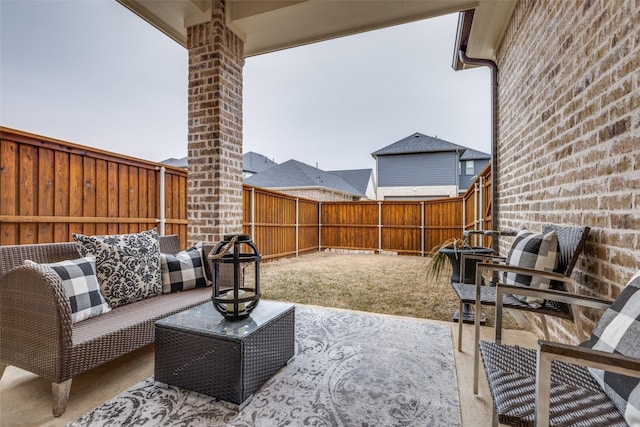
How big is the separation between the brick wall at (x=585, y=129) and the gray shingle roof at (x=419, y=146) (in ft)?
39.5

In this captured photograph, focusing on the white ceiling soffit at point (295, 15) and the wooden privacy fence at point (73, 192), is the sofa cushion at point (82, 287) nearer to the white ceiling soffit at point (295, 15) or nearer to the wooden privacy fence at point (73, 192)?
the wooden privacy fence at point (73, 192)

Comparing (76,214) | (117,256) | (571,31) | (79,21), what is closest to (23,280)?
(117,256)

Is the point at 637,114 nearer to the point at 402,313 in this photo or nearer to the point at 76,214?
the point at 402,313

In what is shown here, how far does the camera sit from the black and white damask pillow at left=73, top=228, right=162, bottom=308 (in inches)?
77.2

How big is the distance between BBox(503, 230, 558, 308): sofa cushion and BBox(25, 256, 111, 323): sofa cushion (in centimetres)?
265

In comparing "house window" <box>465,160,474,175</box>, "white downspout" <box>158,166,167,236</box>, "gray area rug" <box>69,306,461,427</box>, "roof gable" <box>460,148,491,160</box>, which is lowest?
"gray area rug" <box>69,306,461,427</box>

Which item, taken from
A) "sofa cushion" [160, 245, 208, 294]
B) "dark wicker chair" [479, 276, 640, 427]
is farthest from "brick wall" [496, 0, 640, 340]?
"sofa cushion" [160, 245, 208, 294]

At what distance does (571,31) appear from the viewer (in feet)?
5.94

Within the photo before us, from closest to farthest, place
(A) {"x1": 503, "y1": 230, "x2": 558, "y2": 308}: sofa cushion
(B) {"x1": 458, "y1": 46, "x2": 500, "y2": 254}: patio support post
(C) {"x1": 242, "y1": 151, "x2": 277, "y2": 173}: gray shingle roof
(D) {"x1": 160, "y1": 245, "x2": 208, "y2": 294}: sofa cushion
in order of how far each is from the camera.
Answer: (A) {"x1": 503, "y1": 230, "x2": 558, "y2": 308}: sofa cushion
(D) {"x1": 160, "y1": 245, "x2": 208, "y2": 294}: sofa cushion
(B) {"x1": 458, "y1": 46, "x2": 500, "y2": 254}: patio support post
(C) {"x1": 242, "y1": 151, "x2": 277, "y2": 173}: gray shingle roof

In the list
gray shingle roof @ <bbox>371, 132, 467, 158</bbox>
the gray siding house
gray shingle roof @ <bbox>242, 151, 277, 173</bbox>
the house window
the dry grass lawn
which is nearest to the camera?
the dry grass lawn

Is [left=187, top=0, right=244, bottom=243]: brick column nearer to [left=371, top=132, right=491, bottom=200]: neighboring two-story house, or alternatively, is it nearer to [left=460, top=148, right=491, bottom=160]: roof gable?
[left=371, top=132, right=491, bottom=200]: neighboring two-story house

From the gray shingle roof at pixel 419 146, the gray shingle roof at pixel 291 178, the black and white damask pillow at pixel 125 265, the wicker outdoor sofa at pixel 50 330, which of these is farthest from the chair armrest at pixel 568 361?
the gray shingle roof at pixel 419 146

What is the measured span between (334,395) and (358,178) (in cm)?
1803

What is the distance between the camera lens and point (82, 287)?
5.71ft
